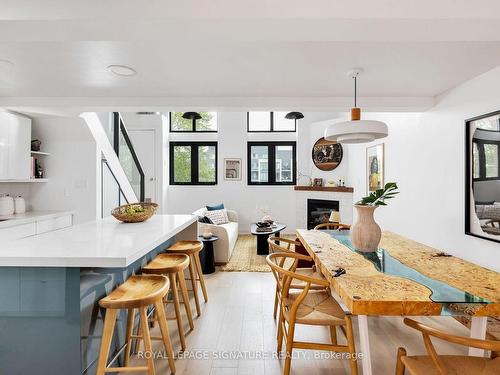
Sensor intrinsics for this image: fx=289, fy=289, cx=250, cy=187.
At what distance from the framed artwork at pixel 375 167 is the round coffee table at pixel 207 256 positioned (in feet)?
8.07

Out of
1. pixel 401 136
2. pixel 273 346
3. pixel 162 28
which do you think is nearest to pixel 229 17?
pixel 162 28

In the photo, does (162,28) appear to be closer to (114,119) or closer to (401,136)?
(401,136)

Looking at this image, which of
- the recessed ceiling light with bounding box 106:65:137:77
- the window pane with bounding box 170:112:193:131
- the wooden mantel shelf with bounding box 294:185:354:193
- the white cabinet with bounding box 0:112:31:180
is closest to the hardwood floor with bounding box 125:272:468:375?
the recessed ceiling light with bounding box 106:65:137:77

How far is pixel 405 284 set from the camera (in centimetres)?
147

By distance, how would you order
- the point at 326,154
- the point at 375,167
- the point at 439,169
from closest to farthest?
the point at 439,169
the point at 375,167
the point at 326,154

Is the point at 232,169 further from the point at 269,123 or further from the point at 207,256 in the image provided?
the point at 207,256

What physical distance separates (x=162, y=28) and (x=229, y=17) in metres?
0.35

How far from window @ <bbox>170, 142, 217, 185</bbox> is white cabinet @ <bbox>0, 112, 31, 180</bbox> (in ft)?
11.5

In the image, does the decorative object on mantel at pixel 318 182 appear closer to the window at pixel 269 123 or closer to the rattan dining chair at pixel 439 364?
the window at pixel 269 123

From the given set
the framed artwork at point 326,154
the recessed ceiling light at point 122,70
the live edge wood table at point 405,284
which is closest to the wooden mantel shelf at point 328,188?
the framed artwork at point 326,154

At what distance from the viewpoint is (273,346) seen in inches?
86.5

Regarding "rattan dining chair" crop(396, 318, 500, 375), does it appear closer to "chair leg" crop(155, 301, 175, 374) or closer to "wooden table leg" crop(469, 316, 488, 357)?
"wooden table leg" crop(469, 316, 488, 357)

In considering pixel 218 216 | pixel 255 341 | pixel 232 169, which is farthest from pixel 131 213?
pixel 232 169

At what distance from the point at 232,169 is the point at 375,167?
3.43 m
